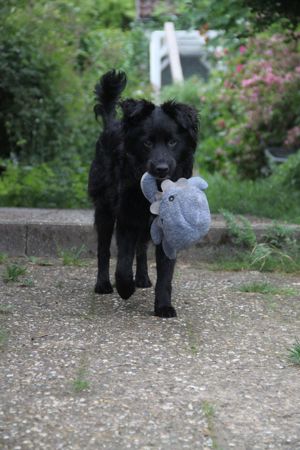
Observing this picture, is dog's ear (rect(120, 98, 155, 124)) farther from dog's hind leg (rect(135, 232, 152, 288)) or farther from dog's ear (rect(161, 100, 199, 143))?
dog's hind leg (rect(135, 232, 152, 288))

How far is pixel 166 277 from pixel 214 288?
0.80 m

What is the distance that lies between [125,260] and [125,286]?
5.5 inches

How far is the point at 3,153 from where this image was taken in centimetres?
898

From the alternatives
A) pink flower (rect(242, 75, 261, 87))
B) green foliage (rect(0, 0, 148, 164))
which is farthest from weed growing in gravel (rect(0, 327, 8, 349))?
pink flower (rect(242, 75, 261, 87))

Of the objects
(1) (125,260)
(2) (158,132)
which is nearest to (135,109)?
(2) (158,132)

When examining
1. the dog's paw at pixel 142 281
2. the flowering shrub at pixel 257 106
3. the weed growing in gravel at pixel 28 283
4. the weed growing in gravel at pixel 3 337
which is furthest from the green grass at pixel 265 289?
the flowering shrub at pixel 257 106

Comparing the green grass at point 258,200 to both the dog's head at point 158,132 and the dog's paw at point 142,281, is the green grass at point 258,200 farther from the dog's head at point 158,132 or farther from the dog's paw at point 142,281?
the dog's head at point 158,132

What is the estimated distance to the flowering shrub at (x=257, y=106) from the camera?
10398 millimetres

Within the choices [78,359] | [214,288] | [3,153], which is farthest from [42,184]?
[78,359]

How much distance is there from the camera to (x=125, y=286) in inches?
179

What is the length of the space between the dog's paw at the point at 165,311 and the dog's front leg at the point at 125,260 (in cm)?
21

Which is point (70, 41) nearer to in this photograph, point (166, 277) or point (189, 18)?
point (189, 18)

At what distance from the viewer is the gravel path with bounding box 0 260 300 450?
2.91 m

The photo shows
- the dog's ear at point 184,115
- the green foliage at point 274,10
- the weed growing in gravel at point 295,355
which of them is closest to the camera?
the weed growing in gravel at point 295,355
